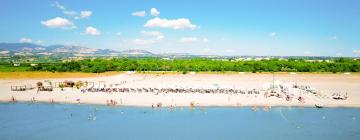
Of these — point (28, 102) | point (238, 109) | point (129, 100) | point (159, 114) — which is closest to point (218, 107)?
point (238, 109)

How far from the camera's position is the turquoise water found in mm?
33219

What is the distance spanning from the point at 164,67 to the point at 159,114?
66.0m

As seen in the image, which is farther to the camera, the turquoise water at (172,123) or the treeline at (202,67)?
the treeline at (202,67)

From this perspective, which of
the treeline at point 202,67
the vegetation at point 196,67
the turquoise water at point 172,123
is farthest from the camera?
the treeline at point 202,67

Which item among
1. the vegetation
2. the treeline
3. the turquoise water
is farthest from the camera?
the treeline

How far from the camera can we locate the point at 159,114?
4159 cm

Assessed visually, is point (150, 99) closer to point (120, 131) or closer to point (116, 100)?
point (116, 100)

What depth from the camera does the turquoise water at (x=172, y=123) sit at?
1308 inches

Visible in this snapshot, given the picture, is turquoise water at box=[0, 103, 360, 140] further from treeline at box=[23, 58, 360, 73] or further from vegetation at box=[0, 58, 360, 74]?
vegetation at box=[0, 58, 360, 74]

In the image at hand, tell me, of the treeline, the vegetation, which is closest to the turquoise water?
the treeline

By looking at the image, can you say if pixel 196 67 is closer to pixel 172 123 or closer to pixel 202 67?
pixel 202 67

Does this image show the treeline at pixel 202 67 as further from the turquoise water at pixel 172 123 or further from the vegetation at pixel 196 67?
the turquoise water at pixel 172 123

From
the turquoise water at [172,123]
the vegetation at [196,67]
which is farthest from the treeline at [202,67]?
the turquoise water at [172,123]

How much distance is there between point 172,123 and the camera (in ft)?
123
